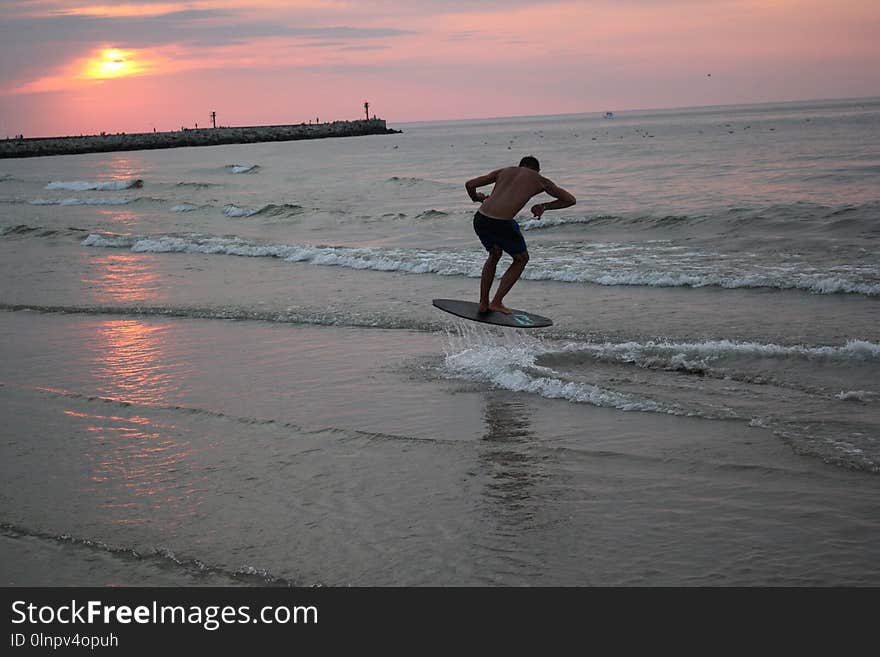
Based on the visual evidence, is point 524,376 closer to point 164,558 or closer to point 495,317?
point 495,317

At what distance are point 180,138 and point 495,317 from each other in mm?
122601

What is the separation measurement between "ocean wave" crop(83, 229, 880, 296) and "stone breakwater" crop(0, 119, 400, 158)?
96.7 meters

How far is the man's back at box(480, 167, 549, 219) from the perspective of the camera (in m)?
9.34

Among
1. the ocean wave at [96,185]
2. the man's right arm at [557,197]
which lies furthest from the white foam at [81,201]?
the man's right arm at [557,197]

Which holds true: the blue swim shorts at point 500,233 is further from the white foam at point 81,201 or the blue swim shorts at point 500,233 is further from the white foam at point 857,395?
the white foam at point 81,201

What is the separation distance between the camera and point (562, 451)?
6770 millimetres

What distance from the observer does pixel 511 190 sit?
946 cm

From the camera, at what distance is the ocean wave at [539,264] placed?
13.8m

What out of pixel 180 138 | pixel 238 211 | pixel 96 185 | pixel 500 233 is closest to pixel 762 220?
pixel 500 233

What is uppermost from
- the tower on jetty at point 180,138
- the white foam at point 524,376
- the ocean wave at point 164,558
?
the tower on jetty at point 180,138

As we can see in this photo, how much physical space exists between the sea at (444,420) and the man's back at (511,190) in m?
1.54

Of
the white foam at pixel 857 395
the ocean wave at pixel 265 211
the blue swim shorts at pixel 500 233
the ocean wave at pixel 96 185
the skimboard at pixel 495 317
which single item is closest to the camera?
the white foam at pixel 857 395
